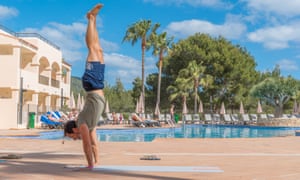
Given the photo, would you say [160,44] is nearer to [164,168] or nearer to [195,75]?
[195,75]

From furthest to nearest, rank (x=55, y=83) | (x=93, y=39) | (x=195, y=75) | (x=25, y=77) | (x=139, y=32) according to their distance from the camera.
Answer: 1. (x=195, y=75)
2. (x=139, y=32)
3. (x=55, y=83)
4. (x=25, y=77)
5. (x=93, y=39)

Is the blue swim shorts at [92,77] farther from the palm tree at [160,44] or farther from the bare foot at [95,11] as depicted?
the palm tree at [160,44]

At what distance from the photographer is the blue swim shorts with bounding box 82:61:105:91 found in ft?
17.3

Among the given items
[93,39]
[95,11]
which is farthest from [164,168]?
[95,11]

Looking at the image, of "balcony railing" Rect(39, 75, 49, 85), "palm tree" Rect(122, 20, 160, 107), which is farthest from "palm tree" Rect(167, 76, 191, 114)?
"balcony railing" Rect(39, 75, 49, 85)

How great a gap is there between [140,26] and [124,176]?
33.5 m

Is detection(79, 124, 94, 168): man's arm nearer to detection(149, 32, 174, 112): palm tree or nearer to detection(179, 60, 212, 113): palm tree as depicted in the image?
detection(149, 32, 174, 112): palm tree

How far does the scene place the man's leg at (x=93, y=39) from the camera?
545cm

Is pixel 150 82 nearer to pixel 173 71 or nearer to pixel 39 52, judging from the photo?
pixel 173 71

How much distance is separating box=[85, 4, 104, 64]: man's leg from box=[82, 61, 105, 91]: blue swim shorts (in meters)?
0.12

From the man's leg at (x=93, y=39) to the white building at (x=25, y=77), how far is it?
18.3 metres

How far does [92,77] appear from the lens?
5301 mm

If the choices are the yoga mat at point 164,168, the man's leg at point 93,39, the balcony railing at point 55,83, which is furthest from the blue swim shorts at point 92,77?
the balcony railing at point 55,83

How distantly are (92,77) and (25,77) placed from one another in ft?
72.0
